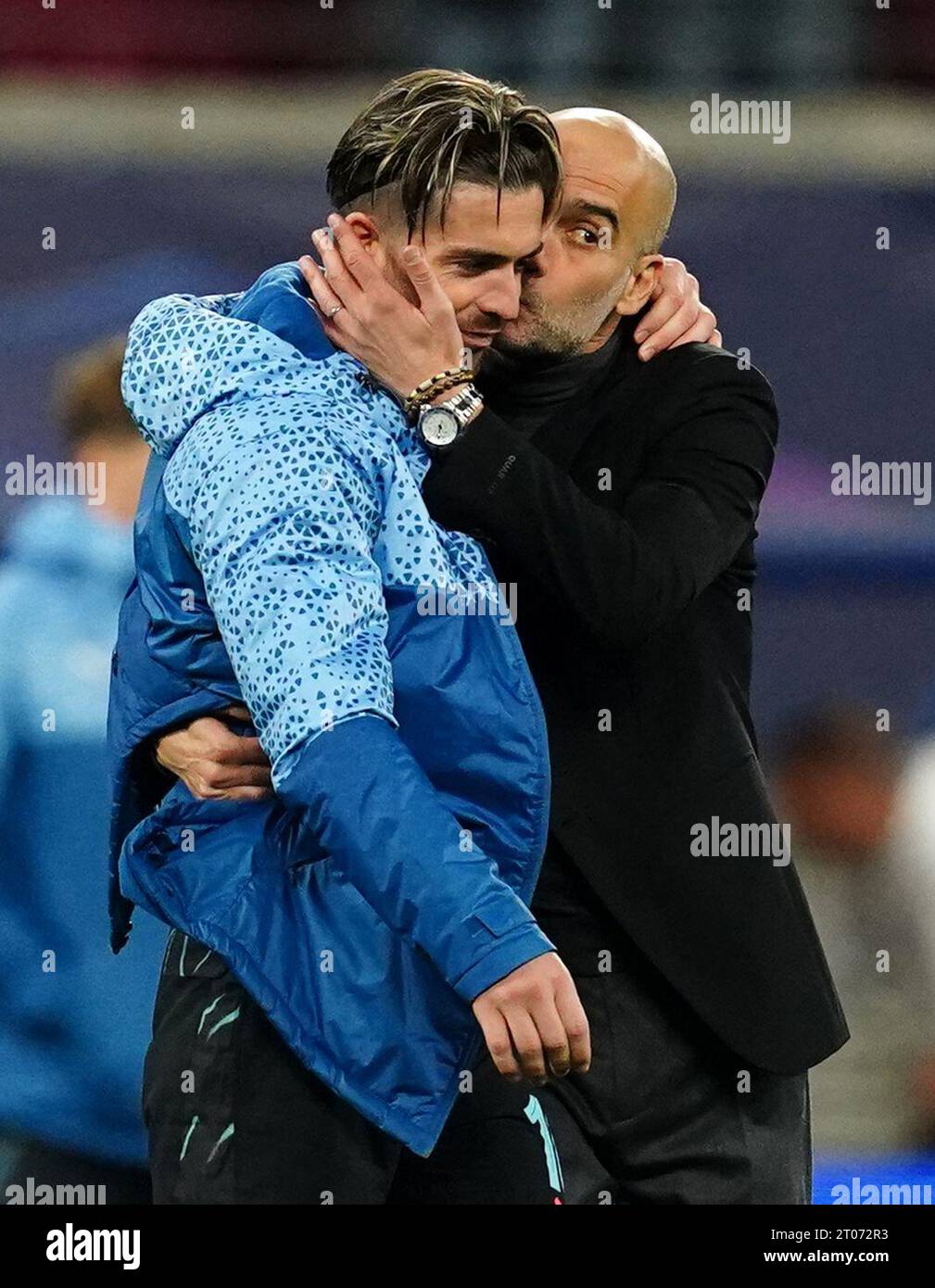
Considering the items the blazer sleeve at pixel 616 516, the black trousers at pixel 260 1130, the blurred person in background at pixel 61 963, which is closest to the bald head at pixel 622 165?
the blazer sleeve at pixel 616 516

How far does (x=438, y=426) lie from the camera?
72.7 inches

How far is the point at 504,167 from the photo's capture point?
5.93 ft

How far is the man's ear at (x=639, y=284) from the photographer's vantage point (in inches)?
86.4

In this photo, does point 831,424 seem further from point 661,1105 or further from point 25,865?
point 661,1105

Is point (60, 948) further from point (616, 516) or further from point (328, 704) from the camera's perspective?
point (328, 704)

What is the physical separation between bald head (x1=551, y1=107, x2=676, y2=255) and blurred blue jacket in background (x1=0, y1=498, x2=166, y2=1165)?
1.43 meters

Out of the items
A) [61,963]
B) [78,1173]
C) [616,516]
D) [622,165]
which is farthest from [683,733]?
[78,1173]

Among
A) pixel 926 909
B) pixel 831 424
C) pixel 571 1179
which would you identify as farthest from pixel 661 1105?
pixel 831 424

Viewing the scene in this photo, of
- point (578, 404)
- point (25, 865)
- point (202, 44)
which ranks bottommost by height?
point (25, 865)

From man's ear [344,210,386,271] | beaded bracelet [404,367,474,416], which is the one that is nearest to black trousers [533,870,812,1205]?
beaded bracelet [404,367,474,416]

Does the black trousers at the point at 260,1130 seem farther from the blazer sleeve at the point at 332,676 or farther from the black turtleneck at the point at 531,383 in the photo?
the black turtleneck at the point at 531,383

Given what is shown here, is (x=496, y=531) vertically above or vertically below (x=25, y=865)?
above
